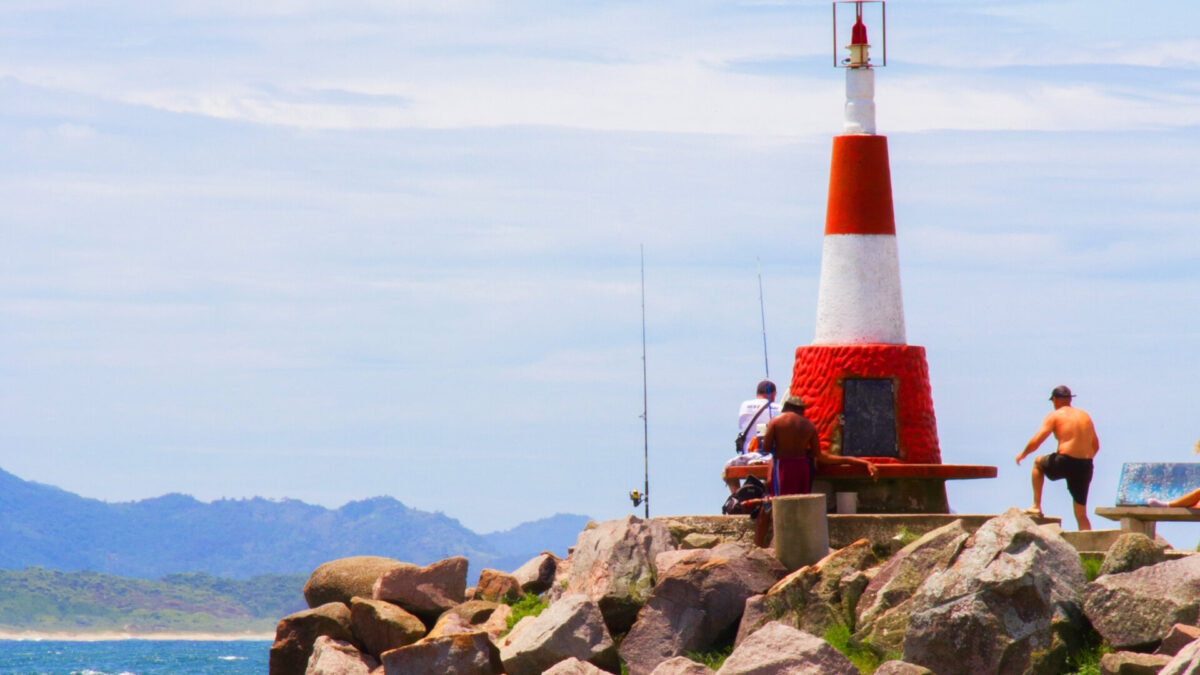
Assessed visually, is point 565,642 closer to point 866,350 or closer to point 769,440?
point 769,440

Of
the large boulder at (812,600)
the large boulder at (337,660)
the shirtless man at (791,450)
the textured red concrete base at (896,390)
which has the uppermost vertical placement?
the textured red concrete base at (896,390)

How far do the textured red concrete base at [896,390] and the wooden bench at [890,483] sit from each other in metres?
0.36

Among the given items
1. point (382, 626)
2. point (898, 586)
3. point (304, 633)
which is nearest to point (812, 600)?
point (898, 586)

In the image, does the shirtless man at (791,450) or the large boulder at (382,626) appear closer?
the shirtless man at (791,450)

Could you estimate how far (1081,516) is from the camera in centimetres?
1875

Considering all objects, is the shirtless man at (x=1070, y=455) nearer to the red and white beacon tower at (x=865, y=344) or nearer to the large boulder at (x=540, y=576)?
the red and white beacon tower at (x=865, y=344)

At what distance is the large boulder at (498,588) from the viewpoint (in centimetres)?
1956

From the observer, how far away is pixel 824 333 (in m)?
19.4

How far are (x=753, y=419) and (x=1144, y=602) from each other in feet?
19.2

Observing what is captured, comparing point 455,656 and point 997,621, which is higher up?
point 997,621

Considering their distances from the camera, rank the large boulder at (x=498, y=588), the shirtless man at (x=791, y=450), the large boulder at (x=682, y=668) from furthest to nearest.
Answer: the large boulder at (x=498, y=588) < the shirtless man at (x=791, y=450) < the large boulder at (x=682, y=668)

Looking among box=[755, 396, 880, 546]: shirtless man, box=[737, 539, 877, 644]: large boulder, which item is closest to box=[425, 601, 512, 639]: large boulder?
box=[755, 396, 880, 546]: shirtless man

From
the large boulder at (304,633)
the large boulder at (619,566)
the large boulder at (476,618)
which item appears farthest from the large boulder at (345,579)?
the large boulder at (619,566)

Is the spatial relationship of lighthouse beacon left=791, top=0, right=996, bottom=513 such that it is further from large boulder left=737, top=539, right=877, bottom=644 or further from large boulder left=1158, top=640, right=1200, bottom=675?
large boulder left=1158, top=640, right=1200, bottom=675
